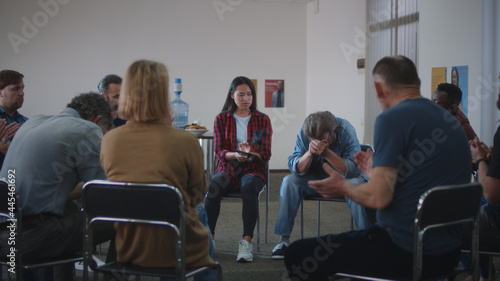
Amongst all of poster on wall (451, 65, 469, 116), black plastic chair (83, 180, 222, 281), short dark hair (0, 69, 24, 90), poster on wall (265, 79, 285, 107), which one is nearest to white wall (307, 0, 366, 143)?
poster on wall (265, 79, 285, 107)

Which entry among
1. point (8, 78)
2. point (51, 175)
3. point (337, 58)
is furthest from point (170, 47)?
point (51, 175)

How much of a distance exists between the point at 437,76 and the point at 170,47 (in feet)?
14.9

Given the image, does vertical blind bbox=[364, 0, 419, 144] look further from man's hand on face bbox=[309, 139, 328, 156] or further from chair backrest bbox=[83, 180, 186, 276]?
chair backrest bbox=[83, 180, 186, 276]

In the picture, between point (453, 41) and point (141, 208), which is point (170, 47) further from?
point (141, 208)

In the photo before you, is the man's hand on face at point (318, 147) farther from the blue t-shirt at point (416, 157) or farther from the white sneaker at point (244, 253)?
the blue t-shirt at point (416, 157)

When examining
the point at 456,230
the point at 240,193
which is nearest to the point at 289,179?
the point at 240,193

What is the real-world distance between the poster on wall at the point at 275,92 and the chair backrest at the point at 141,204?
6.79 m

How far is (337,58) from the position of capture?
748cm

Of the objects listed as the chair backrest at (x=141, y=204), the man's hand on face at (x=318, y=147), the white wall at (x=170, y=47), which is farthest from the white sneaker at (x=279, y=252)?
the white wall at (x=170, y=47)

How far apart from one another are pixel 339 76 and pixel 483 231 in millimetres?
5390

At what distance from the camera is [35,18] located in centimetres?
773

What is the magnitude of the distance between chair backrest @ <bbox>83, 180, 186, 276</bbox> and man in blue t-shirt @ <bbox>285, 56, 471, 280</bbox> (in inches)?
18.3

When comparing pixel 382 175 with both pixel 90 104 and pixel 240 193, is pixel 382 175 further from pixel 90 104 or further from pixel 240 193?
pixel 240 193

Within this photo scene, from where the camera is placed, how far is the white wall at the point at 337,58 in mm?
6961
